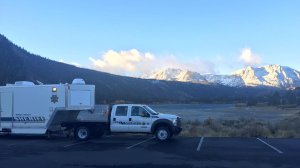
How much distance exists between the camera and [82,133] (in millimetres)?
25125

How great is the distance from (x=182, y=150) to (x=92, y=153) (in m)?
3.76

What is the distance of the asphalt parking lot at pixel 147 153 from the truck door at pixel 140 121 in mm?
699

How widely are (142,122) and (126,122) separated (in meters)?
0.82

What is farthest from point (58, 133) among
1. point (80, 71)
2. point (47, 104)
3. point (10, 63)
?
point (80, 71)

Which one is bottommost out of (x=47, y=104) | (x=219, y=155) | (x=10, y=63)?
(x=219, y=155)

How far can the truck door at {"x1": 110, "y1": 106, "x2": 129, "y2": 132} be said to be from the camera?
2456cm

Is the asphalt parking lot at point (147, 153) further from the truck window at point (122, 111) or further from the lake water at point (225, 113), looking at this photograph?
the lake water at point (225, 113)

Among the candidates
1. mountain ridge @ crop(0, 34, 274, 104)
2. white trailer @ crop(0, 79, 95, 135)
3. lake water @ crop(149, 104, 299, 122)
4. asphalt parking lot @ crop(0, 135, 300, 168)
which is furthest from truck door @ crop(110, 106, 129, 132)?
mountain ridge @ crop(0, 34, 274, 104)

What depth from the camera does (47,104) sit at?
25844mm

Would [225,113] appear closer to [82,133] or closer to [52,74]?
[52,74]

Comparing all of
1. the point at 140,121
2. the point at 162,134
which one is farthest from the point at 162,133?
the point at 140,121

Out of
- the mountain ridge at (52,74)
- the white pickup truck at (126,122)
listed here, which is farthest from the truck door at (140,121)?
the mountain ridge at (52,74)

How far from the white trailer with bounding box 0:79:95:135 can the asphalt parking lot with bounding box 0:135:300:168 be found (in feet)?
3.10

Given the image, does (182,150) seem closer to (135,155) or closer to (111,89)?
(135,155)
